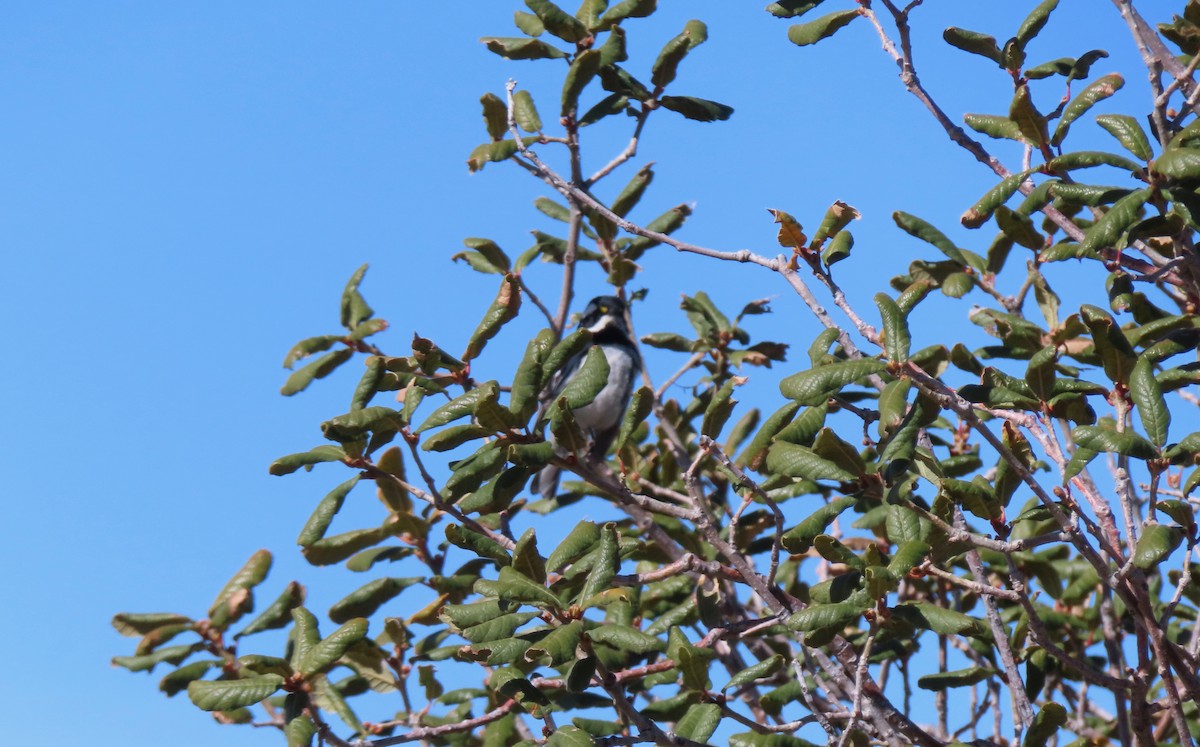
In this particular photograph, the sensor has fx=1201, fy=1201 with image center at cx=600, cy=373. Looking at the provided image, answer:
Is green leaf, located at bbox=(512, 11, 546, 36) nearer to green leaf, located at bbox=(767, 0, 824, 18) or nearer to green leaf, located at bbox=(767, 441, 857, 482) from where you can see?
green leaf, located at bbox=(767, 0, 824, 18)

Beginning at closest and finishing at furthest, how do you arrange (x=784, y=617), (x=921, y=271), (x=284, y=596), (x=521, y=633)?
(x=521, y=633) → (x=784, y=617) → (x=284, y=596) → (x=921, y=271)

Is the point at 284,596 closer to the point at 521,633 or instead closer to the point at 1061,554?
the point at 521,633

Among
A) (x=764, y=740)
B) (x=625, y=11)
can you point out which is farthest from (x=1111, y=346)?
(x=625, y=11)

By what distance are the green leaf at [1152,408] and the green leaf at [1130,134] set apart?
60 centimetres

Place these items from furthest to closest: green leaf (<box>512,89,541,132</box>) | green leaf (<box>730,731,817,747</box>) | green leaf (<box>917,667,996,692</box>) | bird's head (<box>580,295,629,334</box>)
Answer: bird's head (<box>580,295,629,334</box>) → green leaf (<box>512,89,541,132</box>) → green leaf (<box>917,667,996,692</box>) → green leaf (<box>730,731,817,747</box>)

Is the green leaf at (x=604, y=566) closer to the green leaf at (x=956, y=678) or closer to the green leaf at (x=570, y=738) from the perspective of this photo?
the green leaf at (x=570, y=738)

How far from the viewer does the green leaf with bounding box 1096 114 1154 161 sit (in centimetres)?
302

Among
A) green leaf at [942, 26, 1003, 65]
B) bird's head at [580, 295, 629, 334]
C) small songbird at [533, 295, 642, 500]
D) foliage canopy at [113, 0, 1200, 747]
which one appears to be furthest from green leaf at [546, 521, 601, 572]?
bird's head at [580, 295, 629, 334]

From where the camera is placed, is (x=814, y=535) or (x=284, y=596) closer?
(x=814, y=535)

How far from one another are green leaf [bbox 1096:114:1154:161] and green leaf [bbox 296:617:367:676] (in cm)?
228

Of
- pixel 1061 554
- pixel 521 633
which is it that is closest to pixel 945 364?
pixel 1061 554

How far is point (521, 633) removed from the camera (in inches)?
114

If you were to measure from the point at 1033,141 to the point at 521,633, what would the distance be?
1.99m

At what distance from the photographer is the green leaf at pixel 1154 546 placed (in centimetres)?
254
